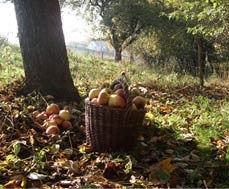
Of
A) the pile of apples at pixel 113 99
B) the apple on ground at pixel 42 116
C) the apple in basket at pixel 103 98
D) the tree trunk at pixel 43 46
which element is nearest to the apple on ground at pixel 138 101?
the pile of apples at pixel 113 99

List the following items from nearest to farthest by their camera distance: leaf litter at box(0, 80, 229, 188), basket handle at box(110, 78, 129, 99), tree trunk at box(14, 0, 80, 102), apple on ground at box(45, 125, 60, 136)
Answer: leaf litter at box(0, 80, 229, 188)
basket handle at box(110, 78, 129, 99)
apple on ground at box(45, 125, 60, 136)
tree trunk at box(14, 0, 80, 102)

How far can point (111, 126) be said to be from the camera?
294cm

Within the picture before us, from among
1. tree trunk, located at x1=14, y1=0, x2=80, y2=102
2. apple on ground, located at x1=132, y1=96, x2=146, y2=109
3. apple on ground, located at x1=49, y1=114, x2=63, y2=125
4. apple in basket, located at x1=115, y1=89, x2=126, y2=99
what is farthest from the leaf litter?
tree trunk, located at x1=14, y1=0, x2=80, y2=102

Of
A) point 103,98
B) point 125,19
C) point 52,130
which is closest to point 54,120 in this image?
point 52,130

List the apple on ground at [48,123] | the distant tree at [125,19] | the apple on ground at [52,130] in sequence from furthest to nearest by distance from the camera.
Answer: the distant tree at [125,19]
the apple on ground at [48,123]
the apple on ground at [52,130]

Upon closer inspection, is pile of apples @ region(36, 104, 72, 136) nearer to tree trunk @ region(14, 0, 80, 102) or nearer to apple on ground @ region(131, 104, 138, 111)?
apple on ground @ region(131, 104, 138, 111)

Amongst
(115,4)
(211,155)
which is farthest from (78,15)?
(211,155)

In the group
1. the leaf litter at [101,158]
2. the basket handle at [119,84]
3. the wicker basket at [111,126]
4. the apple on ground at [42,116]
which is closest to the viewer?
the leaf litter at [101,158]

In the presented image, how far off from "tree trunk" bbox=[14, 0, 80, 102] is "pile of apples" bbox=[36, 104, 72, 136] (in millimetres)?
A: 956

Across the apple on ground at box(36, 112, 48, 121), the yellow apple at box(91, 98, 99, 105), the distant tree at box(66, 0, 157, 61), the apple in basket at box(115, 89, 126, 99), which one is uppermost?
the distant tree at box(66, 0, 157, 61)

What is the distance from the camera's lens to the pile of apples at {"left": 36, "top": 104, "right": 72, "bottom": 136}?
3.26 metres

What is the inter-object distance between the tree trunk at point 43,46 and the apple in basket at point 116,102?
1760mm

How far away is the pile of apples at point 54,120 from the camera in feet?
10.7

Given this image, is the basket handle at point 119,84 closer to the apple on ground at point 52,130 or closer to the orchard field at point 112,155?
the orchard field at point 112,155
